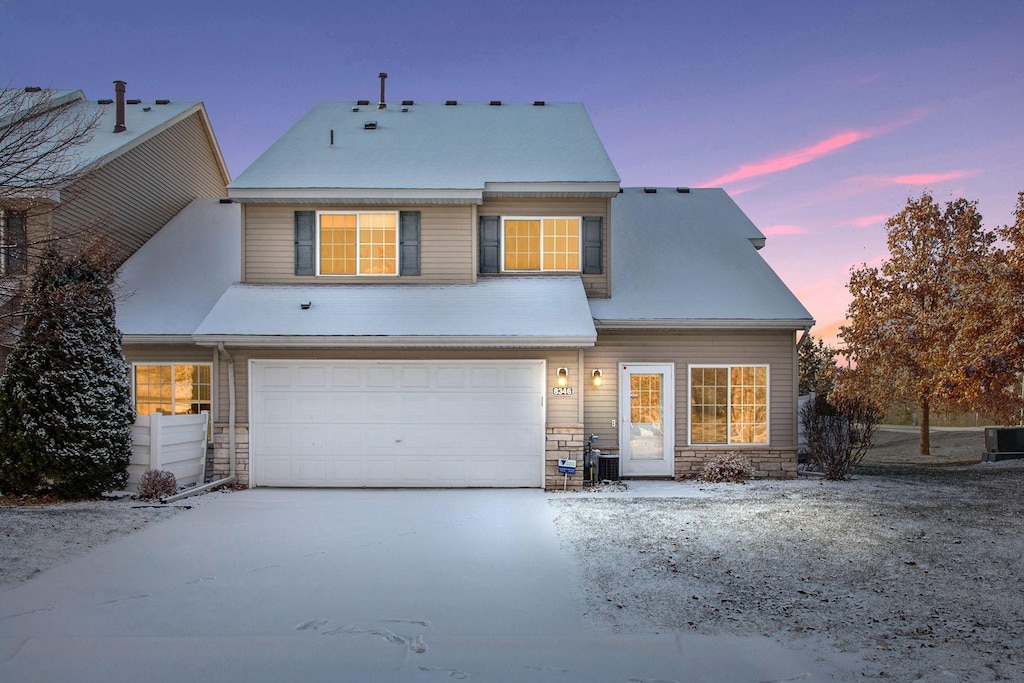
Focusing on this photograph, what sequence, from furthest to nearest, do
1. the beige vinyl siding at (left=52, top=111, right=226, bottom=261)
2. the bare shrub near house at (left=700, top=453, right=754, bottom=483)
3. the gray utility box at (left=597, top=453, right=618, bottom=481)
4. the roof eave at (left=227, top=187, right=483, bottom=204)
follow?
1. the beige vinyl siding at (left=52, top=111, right=226, bottom=261)
2. the roof eave at (left=227, top=187, right=483, bottom=204)
3. the bare shrub near house at (left=700, top=453, right=754, bottom=483)
4. the gray utility box at (left=597, top=453, right=618, bottom=481)

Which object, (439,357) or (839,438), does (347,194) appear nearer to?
(439,357)

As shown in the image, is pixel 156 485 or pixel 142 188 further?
pixel 142 188

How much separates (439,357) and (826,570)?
6.90 metres

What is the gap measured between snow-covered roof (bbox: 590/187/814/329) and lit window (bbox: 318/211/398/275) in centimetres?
416

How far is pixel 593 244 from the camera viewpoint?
1265 centimetres

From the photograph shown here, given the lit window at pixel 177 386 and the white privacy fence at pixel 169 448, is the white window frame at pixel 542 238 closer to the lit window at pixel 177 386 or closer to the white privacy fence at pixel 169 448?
the lit window at pixel 177 386

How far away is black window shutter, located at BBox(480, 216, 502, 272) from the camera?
12648mm

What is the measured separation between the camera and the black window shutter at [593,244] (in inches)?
497

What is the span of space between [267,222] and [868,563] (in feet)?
37.1

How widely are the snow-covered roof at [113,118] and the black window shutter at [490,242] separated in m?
8.18

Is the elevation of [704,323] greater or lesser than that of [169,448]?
greater

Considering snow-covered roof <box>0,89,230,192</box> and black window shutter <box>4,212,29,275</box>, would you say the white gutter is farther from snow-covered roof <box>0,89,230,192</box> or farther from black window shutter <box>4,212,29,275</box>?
snow-covered roof <box>0,89,230,192</box>

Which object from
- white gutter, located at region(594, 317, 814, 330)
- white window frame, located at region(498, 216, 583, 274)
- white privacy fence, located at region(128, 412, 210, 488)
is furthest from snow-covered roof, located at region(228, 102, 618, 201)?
white privacy fence, located at region(128, 412, 210, 488)

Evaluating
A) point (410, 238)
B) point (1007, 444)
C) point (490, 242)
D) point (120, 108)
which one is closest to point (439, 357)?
point (410, 238)
